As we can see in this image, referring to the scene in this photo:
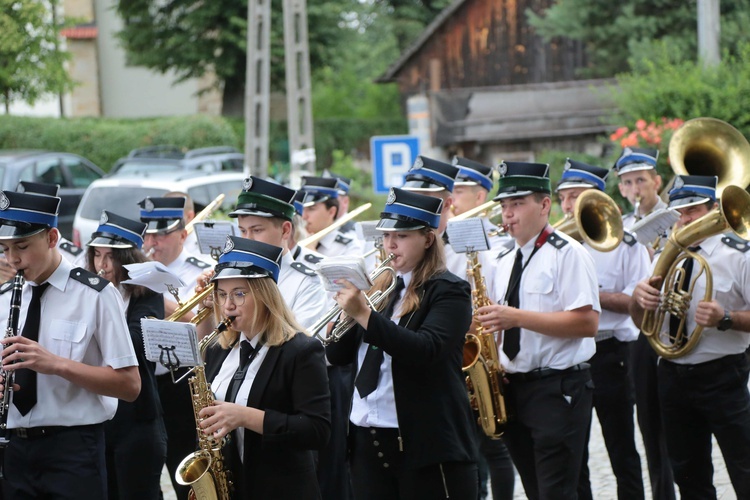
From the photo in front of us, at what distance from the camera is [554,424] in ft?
20.7

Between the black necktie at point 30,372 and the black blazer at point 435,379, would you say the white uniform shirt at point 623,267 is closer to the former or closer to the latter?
the black blazer at point 435,379

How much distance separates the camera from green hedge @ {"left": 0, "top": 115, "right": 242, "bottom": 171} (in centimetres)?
3231

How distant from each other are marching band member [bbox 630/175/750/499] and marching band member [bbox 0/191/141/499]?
126 inches

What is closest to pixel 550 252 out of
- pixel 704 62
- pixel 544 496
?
pixel 544 496

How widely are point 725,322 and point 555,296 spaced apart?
988 millimetres

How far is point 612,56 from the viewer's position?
23.1m

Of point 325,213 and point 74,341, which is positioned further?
point 325,213

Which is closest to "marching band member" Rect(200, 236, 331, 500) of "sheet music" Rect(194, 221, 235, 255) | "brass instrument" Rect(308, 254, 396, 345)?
"brass instrument" Rect(308, 254, 396, 345)

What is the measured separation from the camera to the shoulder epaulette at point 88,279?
547 cm

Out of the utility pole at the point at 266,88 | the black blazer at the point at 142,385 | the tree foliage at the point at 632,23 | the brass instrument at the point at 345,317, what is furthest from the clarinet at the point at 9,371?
the tree foliage at the point at 632,23

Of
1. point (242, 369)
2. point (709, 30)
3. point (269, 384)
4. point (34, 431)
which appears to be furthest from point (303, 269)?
point (709, 30)

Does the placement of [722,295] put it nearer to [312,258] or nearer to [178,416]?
[312,258]

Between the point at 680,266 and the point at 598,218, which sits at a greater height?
the point at 598,218

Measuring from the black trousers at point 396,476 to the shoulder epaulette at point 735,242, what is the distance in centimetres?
235
